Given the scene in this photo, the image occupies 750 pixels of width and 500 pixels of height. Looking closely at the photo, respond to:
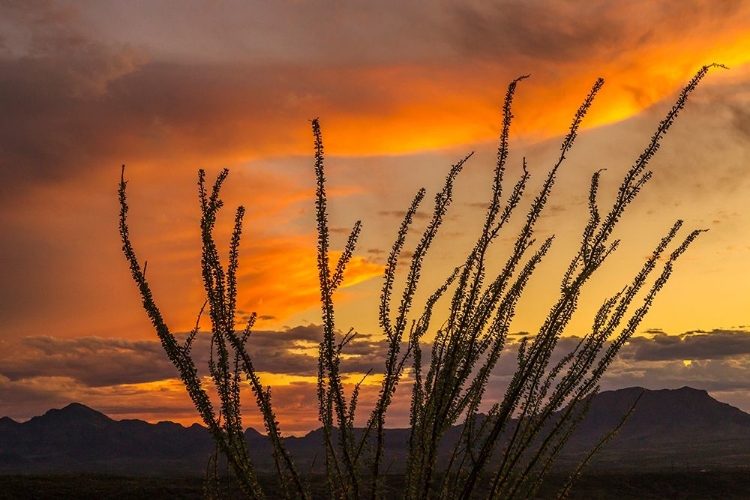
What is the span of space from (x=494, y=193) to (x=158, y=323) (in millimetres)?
2305

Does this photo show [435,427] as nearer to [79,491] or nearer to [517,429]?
[517,429]

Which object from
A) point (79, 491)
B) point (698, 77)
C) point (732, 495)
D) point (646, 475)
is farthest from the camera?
point (646, 475)

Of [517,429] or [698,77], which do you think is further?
[698,77]

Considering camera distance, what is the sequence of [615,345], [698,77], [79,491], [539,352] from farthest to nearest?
Answer: 1. [79,491]
2. [615,345]
3. [698,77]
4. [539,352]

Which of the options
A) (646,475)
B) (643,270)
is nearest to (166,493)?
(646,475)

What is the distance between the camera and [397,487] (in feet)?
198

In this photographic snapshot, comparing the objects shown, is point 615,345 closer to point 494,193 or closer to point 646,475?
point 494,193

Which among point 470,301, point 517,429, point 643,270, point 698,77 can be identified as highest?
point 698,77

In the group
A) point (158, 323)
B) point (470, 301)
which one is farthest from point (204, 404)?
point (470, 301)

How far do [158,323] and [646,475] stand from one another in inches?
3477

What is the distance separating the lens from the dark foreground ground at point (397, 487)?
187 feet

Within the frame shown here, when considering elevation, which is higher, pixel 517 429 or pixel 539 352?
pixel 539 352

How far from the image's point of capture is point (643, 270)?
20.2 ft

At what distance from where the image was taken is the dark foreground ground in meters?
57.1
